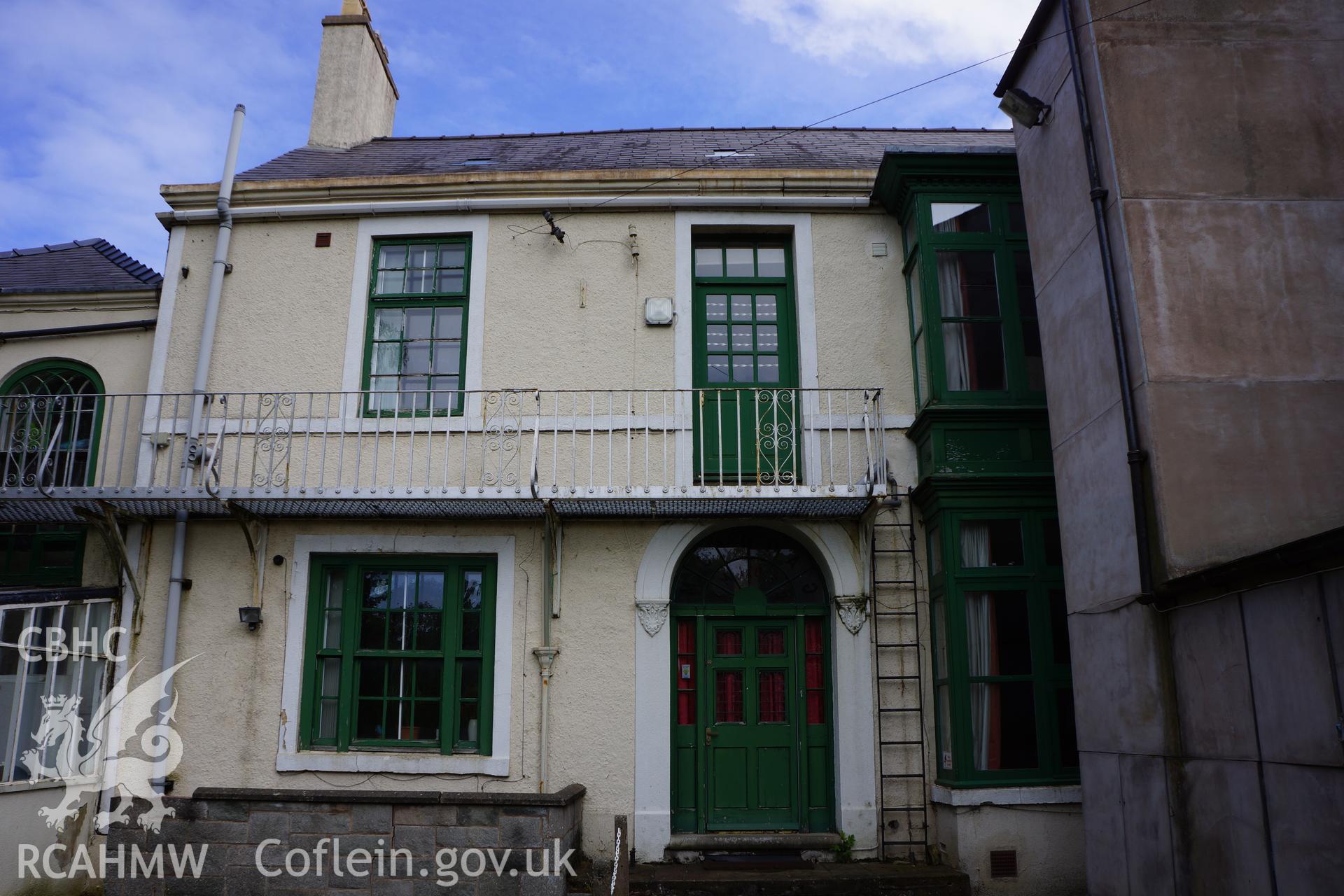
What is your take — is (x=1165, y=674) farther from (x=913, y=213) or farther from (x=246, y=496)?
(x=246, y=496)

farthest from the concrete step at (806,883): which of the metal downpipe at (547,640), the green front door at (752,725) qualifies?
the metal downpipe at (547,640)

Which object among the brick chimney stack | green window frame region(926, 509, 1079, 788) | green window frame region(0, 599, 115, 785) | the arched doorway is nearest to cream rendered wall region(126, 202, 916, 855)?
green window frame region(0, 599, 115, 785)

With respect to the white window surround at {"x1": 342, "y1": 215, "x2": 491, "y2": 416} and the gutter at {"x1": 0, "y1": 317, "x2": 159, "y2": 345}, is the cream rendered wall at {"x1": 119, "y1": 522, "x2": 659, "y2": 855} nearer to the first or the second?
the white window surround at {"x1": 342, "y1": 215, "x2": 491, "y2": 416}

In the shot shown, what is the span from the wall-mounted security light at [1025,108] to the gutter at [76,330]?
7375 millimetres

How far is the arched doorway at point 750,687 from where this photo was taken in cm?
833

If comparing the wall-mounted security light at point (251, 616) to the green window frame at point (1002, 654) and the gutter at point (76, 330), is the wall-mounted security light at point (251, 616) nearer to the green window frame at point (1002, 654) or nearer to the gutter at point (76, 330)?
the gutter at point (76, 330)

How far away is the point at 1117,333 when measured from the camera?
20.4ft

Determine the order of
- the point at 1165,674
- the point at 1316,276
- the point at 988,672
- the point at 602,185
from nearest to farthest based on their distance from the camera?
the point at 1165,674
the point at 1316,276
the point at 988,672
the point at 602,185

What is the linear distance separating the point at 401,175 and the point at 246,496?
3304 millimetres

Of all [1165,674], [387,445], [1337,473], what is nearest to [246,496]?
[387,445]

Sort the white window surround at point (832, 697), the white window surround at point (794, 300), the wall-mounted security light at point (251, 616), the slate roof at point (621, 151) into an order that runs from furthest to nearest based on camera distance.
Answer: the slate roof at point (621, 151), the white window surround at point (794, 300), the wall-mounted security light at point (251, 616), the white window surround at point (832, 697)

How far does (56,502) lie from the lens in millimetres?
8141

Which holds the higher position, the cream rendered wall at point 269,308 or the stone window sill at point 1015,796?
the cream rendered wall at point 269,308

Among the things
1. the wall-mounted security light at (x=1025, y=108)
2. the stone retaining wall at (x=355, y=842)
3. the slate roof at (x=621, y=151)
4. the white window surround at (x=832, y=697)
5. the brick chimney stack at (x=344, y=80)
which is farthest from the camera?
the brick chimney stack at (x=344, y=80)
